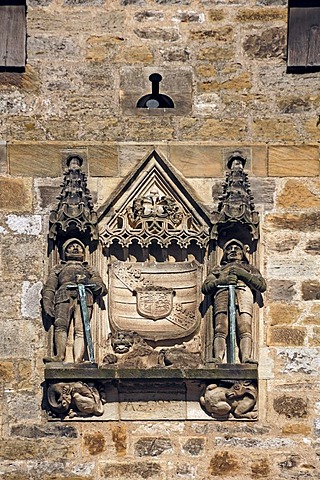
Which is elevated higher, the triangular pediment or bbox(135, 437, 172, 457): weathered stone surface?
the triangular pediment

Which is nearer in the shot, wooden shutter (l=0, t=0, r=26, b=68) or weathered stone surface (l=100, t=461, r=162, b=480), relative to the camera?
weathered stone surface (l=100, t=461, r=162, b=480)

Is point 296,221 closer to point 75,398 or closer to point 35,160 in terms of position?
point 35,160

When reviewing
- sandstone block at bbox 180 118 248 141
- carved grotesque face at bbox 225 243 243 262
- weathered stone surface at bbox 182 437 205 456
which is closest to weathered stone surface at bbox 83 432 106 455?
weathered stone surface at bbox 182 437 205 456

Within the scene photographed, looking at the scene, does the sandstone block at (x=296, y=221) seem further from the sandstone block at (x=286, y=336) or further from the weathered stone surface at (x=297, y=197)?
the sandstone block at (x=286, y=336)

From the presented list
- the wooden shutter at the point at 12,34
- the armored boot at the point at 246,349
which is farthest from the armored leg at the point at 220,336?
the wooden shutter at the point at 12,34

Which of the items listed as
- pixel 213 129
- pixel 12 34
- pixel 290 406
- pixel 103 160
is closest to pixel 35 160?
pixel 103 160

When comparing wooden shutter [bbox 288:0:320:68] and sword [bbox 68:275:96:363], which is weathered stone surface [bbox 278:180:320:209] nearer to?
wooden shutter [bbox 288:0:320:68]

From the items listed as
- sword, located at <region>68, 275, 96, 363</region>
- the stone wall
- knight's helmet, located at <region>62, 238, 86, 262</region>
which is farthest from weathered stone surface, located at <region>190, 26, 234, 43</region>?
sword, located at <region>68, 275, 96, 363</region>

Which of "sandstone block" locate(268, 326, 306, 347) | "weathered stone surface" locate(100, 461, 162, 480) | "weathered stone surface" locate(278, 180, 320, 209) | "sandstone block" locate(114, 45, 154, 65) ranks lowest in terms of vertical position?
"weathered stone surface" locate(100, 461, 162, 480)

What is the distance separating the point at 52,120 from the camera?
14508 millimetres

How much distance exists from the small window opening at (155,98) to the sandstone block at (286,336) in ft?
4.96

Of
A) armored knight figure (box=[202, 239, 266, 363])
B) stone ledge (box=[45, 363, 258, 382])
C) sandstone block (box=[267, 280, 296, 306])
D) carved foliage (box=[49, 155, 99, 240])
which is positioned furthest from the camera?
sandstone block (box=[267, 280, 296, 306])

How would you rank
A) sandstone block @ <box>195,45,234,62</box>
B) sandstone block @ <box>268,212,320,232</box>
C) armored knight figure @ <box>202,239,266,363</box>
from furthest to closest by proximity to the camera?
sandstone block @ <box>195,45,234,62</box> → sandstone block @ <box>268,212,320,232</box> → armored knight figure @ <box>202,239,266,363</box>

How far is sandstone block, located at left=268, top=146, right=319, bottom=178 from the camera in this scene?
1442cm
